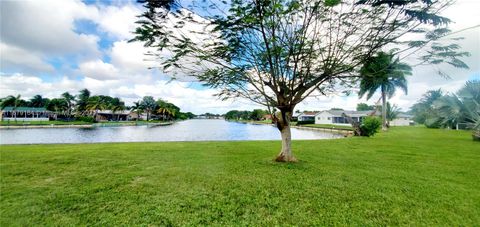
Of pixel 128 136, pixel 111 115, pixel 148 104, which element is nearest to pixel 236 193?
pixel 128 136

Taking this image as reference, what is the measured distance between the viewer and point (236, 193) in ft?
14.1

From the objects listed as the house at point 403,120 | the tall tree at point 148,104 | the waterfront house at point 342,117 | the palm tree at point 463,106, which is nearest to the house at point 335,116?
the waterfront house at point 342,117

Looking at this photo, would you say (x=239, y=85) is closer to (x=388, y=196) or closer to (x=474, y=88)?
(x=388, y=196)

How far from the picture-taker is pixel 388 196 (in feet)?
13.8

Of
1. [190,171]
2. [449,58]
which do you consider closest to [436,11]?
[449,58]

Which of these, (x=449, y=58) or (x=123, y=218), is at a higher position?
(x=449, y=58)

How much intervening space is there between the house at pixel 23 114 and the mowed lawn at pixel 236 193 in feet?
208

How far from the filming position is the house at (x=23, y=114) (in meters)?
52.5

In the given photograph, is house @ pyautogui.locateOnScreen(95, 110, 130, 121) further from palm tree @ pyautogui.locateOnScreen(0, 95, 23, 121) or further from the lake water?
the lake water

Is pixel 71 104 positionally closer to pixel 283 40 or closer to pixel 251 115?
pixel 251 115

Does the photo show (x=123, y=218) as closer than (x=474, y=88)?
Yes

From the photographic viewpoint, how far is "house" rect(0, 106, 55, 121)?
172ft

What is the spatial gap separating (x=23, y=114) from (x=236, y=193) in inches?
2827

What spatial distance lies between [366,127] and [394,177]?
620 inches
